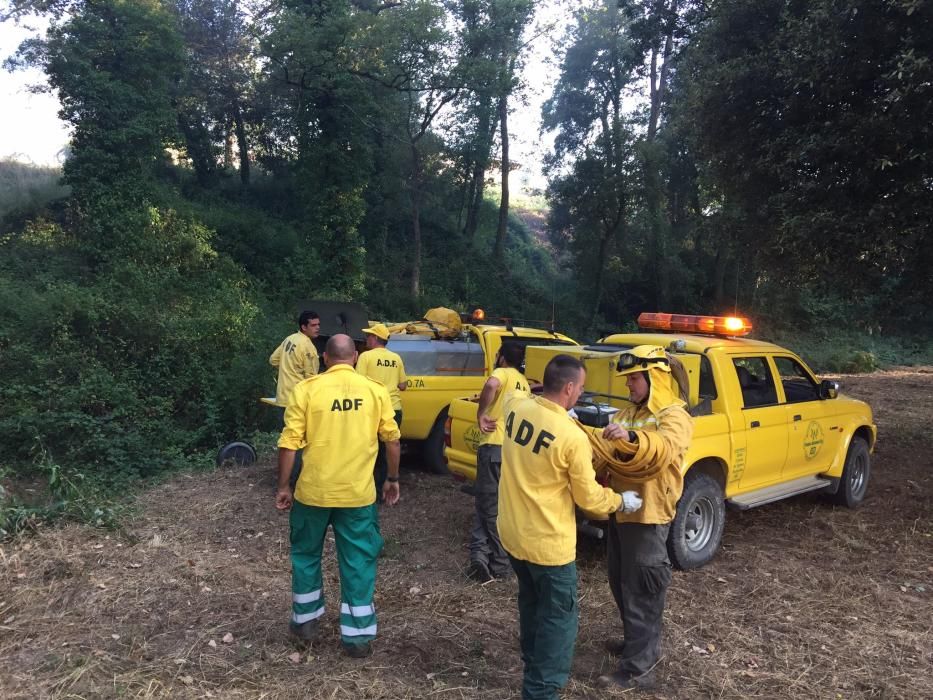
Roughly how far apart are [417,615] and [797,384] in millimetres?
4312

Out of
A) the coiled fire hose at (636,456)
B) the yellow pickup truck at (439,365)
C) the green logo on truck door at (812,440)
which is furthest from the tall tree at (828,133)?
the coiled fire hose at (636,456)

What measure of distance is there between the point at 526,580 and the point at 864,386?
15888mm

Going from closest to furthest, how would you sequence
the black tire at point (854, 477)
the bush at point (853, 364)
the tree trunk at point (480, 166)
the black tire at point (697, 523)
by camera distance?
the black tire at point (697, 523)
the black tire at point (854, 477)
the bush at point (853, 364)
the tree trunk at point (480, 166)

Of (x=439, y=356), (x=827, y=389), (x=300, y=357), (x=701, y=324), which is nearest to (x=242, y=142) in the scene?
(x=439, y=356)

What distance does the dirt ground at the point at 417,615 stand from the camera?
11.4 feet

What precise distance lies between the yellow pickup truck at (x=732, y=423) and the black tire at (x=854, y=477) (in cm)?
1

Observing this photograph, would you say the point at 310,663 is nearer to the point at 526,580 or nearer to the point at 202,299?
the point at 526,580

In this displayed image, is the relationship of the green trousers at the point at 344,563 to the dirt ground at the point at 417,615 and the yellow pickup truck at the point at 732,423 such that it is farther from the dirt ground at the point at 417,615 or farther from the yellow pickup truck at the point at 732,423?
the yellow pickup truck at the point at 732,423

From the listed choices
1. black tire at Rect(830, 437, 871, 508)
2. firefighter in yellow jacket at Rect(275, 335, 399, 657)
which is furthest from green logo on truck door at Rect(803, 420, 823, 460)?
firefighter in yellow jacket at Rect(275, 335, 399, 657)

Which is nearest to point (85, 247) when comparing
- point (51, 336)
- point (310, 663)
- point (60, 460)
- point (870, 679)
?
point (51, 336)

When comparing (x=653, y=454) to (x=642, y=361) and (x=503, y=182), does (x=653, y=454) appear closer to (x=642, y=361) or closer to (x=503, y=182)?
(x=642, y=361)

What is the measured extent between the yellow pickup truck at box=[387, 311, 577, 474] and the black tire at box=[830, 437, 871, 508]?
309 cm

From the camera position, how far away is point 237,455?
7.88 metres

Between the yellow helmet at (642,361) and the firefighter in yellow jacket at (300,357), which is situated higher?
the yellow helmet at (642,361)
